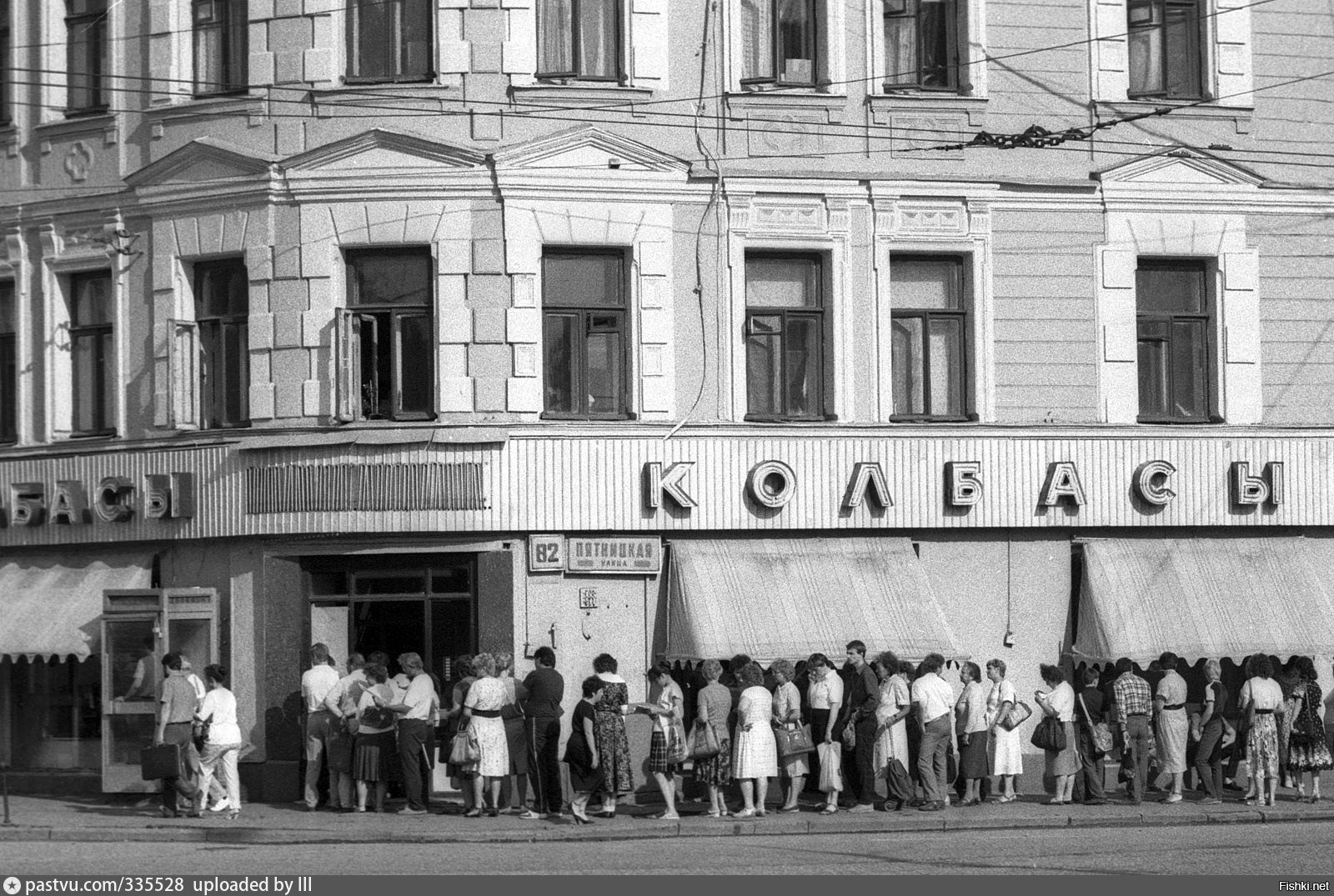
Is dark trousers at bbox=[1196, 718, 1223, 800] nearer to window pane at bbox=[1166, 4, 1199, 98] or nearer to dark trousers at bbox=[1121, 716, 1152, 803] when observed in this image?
dark trousers at bbox=[1121, 716, 1152, 803]

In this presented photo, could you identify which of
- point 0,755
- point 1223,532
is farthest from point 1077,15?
point 0,755

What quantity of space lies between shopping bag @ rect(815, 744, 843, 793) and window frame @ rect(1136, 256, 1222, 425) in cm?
654

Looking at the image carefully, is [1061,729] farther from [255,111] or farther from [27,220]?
[27,220]

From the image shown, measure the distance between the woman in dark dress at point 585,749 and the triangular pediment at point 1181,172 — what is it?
9605mm

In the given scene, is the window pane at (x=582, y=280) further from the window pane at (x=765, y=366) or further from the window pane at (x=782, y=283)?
the window pane at (x=765, y=366)

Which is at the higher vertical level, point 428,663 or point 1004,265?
point 1004,265

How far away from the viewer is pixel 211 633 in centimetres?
2628

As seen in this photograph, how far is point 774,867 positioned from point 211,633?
9635 mm

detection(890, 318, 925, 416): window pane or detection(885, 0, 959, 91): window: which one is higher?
detection(885, 0, 959, 91): window

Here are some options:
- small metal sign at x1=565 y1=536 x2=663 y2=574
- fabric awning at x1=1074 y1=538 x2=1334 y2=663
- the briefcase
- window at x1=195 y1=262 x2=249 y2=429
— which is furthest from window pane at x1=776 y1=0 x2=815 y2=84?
the briefcase

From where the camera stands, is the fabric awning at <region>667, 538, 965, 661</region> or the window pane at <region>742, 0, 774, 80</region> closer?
the fabric awning at <region>667, 538, 965, 661</region>

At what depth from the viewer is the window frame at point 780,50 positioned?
2697cm

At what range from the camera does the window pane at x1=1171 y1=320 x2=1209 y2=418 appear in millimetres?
28141

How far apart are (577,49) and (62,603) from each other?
9396 mm
